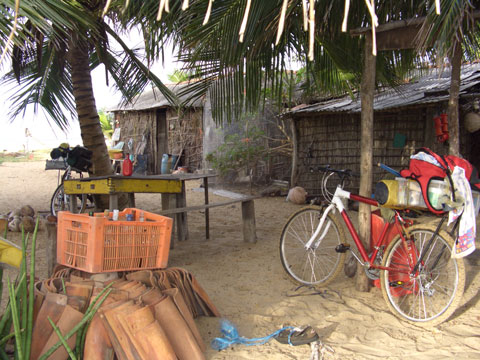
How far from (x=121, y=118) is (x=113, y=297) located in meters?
17.0

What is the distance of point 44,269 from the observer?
442cm

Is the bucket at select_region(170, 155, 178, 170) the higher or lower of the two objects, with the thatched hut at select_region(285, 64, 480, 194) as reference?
lower

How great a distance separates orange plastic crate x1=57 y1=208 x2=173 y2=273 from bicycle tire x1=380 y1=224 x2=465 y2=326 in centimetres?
174

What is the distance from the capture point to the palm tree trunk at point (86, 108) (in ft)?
20.2

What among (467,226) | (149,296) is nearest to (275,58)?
(467,226)

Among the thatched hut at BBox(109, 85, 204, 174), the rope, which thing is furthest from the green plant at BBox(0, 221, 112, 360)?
the thatched hut at BBox(109, 85, 204, 174)

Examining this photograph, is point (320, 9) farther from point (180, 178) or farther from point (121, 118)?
point (121, 118)

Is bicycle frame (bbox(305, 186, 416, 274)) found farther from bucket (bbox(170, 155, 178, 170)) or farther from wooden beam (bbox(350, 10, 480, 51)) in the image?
bucket (bbox(170, 155, 178, 170))

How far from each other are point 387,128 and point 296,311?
20.2ft

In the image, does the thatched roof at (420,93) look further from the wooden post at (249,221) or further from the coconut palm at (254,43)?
the wooden post at (249,221)

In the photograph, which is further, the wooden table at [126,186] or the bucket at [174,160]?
the bucket at [174,160]

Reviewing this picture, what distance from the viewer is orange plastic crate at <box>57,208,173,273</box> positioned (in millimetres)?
2771

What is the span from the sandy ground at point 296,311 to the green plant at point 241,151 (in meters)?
5.50

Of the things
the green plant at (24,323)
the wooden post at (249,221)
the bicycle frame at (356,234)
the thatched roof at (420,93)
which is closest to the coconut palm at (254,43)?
the wooden post at (249,221)
